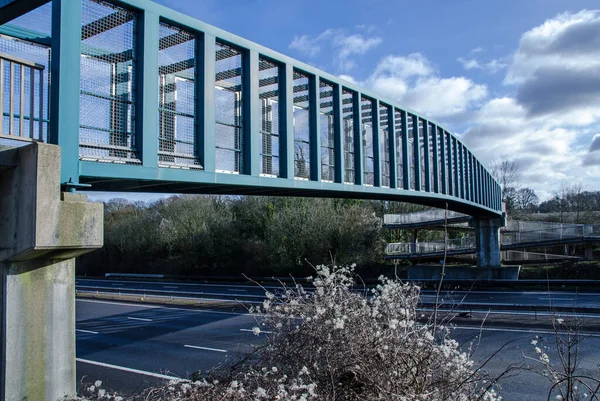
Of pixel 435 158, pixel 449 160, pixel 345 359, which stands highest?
pixel 449 160

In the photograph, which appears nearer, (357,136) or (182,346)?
(357,136)

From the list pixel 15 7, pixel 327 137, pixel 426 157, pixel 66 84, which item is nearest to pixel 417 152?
pixel 426 157

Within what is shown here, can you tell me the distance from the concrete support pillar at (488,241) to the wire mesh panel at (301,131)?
25634mm

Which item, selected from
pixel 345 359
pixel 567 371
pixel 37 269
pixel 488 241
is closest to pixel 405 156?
pixel 345 359

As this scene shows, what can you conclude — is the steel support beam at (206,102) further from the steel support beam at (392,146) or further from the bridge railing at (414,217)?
the bridge railing at (414,217)

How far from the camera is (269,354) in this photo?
504cm

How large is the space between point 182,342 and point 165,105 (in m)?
8.66

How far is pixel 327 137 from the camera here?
40.3ft

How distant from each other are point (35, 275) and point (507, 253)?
140ft

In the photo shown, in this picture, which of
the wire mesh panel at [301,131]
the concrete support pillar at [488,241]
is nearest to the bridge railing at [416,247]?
the concrete support pillar at [488,241]

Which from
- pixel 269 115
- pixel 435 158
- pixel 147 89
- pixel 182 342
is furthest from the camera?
pixel 435 158

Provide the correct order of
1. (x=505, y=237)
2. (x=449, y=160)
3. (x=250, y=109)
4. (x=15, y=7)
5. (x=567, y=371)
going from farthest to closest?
(x=505, y=237) < (x=449, y=160) < (x=250, y=109) < (x=15, y=7) < (x=567, y=371)

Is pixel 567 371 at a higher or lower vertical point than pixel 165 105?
lower

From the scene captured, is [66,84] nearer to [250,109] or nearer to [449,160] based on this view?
[250,109]
